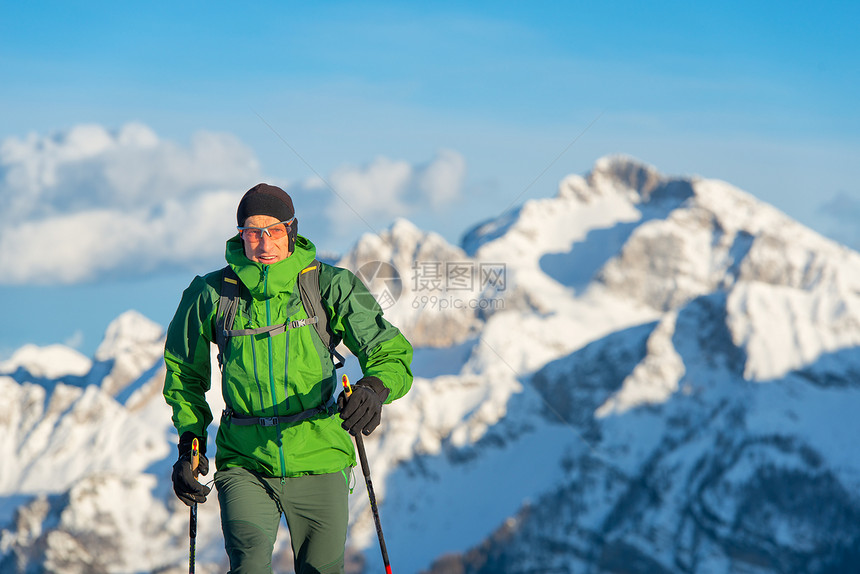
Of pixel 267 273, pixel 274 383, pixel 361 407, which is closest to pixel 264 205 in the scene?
pixel 267 273

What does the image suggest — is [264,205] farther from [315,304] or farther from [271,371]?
[271,371]

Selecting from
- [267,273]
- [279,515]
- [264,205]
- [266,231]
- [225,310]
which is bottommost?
[279,515]

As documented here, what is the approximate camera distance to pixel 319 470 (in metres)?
10.6

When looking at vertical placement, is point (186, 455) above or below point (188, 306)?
below

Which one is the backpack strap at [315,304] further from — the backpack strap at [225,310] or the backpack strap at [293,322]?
the backpack strap at [225,310]

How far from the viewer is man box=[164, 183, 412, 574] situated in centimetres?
1035

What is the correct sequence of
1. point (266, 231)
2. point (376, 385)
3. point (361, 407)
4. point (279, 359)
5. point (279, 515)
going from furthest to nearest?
1. point (279, 515)
2. point (266, 231)
3. point (279, 359)
4. point (376, 385)
5. point (361, 407)

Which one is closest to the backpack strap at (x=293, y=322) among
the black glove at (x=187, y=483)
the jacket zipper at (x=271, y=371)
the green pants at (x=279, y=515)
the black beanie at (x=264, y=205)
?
the jacket zipper at (x=271, y=371)

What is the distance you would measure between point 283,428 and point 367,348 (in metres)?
1.22

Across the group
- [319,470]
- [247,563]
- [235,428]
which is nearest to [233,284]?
[235,428]

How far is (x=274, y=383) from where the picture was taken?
408 inches

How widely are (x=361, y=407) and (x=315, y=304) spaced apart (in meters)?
1.30

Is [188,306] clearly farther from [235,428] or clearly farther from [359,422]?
[359,422]

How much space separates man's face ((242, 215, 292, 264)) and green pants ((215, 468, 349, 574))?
7.52 feet
